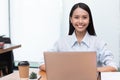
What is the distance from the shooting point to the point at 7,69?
3.43m

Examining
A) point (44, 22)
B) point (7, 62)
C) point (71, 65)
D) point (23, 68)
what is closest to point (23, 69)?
point (23, 68)

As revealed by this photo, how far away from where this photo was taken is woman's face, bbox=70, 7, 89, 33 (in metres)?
2.14

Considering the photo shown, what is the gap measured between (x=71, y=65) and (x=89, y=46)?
2.69 ft

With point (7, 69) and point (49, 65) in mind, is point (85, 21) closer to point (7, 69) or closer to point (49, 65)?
point (49, 65)

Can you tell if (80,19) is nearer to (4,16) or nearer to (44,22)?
(44,22)

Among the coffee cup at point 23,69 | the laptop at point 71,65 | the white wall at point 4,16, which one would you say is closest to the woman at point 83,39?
the coffee cup at point 23,69

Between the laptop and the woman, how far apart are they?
0.64 metres

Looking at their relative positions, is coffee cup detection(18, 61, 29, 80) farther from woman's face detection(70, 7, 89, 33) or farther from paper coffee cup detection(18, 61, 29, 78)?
woman's face detection(70, 7, 89, 33)

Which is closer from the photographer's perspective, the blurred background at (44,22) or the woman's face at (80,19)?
the woman's face at (80,19)

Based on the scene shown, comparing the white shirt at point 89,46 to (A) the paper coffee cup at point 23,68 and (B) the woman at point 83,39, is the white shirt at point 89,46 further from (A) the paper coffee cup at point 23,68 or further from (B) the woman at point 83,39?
(A) the paper coffee cup at point 23,68

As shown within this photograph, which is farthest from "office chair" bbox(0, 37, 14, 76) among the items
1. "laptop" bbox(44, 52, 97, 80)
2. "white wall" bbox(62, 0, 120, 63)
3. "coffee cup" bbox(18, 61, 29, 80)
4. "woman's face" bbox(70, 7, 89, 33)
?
"laptop" bbox(44, 52, 97, 80)

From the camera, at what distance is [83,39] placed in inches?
88.3

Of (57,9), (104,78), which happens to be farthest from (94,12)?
(104,78)

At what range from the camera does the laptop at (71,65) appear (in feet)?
4.65
